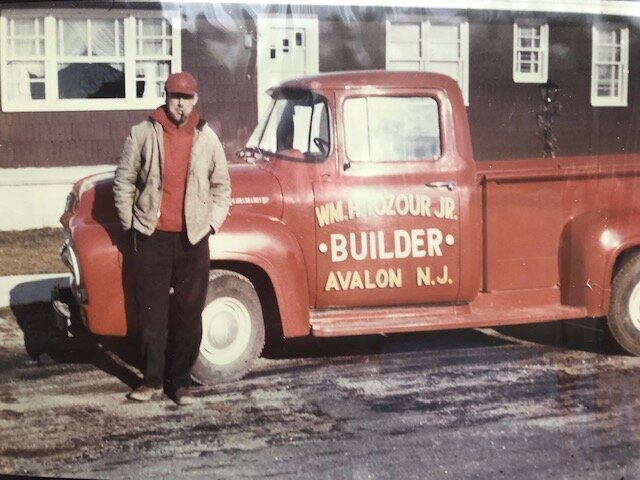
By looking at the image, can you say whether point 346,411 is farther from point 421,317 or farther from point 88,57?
point 88,57

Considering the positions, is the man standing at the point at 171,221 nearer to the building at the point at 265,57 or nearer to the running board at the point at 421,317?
the building at the point at 265,57

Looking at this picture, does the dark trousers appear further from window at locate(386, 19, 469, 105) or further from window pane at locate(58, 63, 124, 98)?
window at locate(386, 19, 469, 105)

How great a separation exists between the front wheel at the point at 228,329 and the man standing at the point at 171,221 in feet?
0.54

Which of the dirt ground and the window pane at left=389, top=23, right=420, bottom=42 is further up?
the window pane at left=389, top=23, right=420, bottom=42

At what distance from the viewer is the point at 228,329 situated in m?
4.22

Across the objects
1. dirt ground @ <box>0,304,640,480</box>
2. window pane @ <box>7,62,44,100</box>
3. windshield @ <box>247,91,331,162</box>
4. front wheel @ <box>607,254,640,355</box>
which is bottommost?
dirt ground @ <box>0,304,640,480</box>

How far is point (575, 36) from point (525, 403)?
1599 millimetres

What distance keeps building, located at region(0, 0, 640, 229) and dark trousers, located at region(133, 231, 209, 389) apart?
465 millimetres

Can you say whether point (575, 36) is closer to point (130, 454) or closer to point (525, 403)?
point (525, 403)

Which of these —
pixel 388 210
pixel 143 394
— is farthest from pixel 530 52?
pixel 143 394

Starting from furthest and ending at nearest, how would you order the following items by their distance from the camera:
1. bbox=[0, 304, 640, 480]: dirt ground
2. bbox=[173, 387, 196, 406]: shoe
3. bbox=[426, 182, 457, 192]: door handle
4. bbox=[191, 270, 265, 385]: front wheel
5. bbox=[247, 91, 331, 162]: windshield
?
1. bbox=[426, 182, 457, 192]: door handle
2. bbox=[247, 91, 331, 162]: windshield
3. bbox=[191, 270, 265, 385]: front wheel
4. bbox=[173, 387, 196, 406]: shoe
5. bbox=[0, 304, 640, 480]: dirt ground

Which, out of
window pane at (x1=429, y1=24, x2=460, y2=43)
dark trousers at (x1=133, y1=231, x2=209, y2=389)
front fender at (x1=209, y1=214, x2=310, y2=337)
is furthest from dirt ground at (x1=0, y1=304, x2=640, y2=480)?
window pane at (x1=429, y1=24, x2=460, y2=43)

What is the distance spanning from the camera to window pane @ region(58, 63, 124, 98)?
3727mm

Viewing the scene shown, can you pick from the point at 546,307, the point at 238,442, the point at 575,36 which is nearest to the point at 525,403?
the point at 546,307
